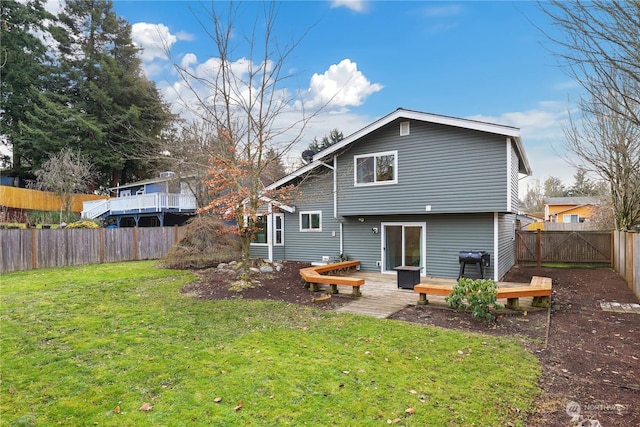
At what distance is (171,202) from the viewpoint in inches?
878

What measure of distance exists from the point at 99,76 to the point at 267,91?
27132 millimetres

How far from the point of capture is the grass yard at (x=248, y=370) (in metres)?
3.17

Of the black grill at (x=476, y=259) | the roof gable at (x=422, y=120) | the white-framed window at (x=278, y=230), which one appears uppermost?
the roof gable at (x=422, y=120)

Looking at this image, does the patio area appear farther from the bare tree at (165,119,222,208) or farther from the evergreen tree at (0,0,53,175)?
the evergreen tree at (0,0,53,175)

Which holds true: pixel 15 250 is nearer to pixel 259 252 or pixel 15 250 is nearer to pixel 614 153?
pixel 259 252

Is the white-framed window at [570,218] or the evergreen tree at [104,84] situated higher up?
the evergreen tree at [104,84]

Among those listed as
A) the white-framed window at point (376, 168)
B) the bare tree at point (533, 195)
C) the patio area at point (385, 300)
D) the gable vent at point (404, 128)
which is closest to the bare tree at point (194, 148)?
the white-framed window at point (376, 168)

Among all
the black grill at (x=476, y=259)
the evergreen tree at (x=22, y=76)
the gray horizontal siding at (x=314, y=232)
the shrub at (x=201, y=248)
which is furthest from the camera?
the evergreen tree at (x=22, y=76)

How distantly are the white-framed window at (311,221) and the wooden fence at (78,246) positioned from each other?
273 inches

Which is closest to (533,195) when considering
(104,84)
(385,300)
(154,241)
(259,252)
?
(259,252)

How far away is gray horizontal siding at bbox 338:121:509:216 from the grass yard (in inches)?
224

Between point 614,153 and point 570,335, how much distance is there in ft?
36.2

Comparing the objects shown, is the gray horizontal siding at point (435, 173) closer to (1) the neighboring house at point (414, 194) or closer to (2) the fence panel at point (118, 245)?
(1) the neighboring house at point (414, 194)

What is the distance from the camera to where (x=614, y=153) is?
12.9 meters
